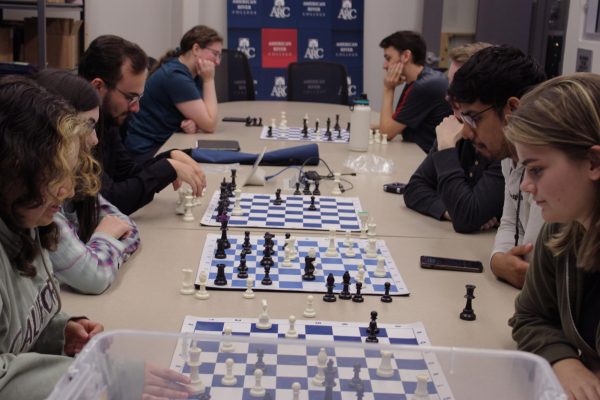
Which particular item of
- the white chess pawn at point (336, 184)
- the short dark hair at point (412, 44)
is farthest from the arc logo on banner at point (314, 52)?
the white chess pawn at point (336, 184)

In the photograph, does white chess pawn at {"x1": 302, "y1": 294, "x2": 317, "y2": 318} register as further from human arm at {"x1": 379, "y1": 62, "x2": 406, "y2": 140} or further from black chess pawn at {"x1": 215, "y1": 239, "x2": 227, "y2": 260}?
human arm at {"x1": 379, "y1": 62, "x2": 406, "y2": 140}

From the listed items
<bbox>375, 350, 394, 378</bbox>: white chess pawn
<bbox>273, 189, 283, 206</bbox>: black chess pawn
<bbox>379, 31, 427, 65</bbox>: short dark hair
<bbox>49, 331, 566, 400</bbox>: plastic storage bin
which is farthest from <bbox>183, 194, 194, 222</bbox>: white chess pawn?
<bbox>379, 31, 427, 65</bbox>: short dark hair

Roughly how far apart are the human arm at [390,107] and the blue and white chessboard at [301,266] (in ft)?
6.47

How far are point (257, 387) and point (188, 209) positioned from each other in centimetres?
160

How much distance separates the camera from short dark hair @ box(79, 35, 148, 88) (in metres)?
2.94

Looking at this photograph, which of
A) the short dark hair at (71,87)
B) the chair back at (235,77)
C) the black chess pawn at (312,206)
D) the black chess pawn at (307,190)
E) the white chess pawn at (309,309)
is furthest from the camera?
the chair back at (235,77)

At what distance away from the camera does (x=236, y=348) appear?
1.11 m

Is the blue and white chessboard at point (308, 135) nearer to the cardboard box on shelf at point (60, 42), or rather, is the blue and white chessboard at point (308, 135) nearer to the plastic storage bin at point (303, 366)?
the cardboard box on shelf at point (60, 42)

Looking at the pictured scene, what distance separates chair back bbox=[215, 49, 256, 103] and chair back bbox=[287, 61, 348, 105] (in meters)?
0.37

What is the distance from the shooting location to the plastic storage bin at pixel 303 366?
1.10 m

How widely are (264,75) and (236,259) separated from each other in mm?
5245

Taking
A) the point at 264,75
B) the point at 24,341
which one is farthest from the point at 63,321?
the point at 264,75

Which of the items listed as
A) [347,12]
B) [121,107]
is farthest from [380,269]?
[347,12]

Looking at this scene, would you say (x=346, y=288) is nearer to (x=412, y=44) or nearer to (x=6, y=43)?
(x=412, y=44)
